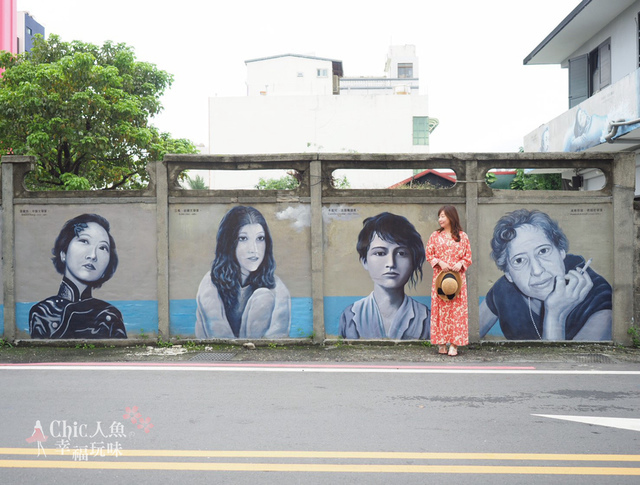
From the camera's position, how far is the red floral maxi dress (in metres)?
7.77

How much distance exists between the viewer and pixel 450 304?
7.82 metres

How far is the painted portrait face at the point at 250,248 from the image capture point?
8477 millimetres

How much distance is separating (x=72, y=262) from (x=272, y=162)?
3321 millimetres

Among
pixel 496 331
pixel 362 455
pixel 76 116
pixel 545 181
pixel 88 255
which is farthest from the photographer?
pixel 545 181

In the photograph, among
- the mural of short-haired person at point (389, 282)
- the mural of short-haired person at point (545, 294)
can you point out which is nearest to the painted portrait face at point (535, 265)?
the mural of short-haired person at point (545, 294)

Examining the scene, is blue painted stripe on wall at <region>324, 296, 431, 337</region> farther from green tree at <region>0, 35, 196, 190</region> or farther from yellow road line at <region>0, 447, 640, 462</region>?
green tree at <region>0, 35, 196, 190</region>

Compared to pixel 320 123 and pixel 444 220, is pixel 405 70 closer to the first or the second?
pixel 320 123

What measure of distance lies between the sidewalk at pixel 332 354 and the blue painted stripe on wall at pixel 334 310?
24 cm

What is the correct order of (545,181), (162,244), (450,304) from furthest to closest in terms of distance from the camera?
(545,181)
(162,244)
(450,304)

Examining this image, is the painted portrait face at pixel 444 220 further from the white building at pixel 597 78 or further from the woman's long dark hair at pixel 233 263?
the white building at pixel 597 78

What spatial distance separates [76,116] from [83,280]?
28.5 ft

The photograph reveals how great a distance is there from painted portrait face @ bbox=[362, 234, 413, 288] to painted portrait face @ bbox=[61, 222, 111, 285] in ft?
13.1

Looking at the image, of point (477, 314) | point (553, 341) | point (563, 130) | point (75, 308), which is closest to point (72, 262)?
point (75, 308)

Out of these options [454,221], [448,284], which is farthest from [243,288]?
[454,221]
